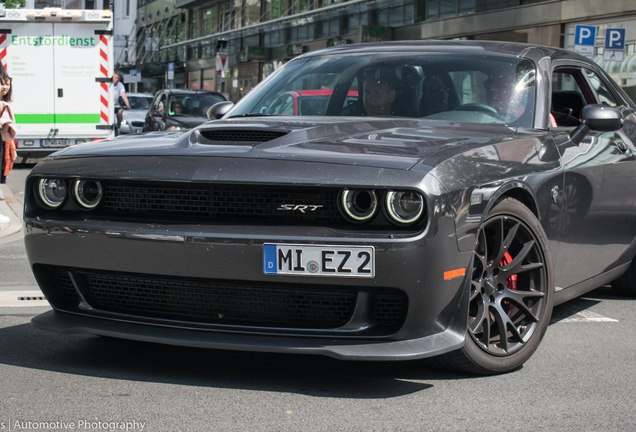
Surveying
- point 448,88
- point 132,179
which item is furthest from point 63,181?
point 448,88

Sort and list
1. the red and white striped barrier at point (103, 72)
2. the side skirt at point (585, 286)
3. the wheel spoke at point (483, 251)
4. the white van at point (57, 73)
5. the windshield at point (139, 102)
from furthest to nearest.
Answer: the windshield at point (139, 102)
the red and white striped barrier at point (103, 72)
the white van at point (57, 73)
the side skirt at point (585, 286)
the wheel spoke at point (483, 251)

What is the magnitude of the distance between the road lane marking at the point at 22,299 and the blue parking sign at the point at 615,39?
11296 millimetres

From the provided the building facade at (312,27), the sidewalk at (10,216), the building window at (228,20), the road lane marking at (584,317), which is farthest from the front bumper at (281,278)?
the building window at (228,20)

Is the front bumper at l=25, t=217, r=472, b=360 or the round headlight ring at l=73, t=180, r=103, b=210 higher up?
the round headlight ring at l=73, t=180, r=103, b=210

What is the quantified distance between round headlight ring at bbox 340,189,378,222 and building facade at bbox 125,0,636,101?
16913 mm

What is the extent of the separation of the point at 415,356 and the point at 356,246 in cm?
47

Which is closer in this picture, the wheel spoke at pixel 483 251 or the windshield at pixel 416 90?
the wheel spoke at pixel 483 251

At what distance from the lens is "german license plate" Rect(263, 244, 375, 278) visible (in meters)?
3.06

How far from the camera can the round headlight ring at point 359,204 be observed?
3131 mm

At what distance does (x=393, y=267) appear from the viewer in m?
3.06

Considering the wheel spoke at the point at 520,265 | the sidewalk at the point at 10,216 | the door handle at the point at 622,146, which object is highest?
the door handle at the point at 622,146

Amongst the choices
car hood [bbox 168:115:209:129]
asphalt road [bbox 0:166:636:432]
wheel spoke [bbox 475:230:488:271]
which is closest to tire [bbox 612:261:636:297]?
asphalt road [bbox 0:166:636:432]

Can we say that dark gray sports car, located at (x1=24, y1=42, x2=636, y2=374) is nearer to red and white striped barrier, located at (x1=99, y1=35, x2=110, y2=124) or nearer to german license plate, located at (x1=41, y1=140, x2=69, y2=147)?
german license plate, located at (x1=41, y1=140, x2=69, y2=147)

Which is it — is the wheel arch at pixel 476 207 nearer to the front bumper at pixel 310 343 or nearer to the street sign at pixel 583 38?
the front bumper at pixel 310 343
